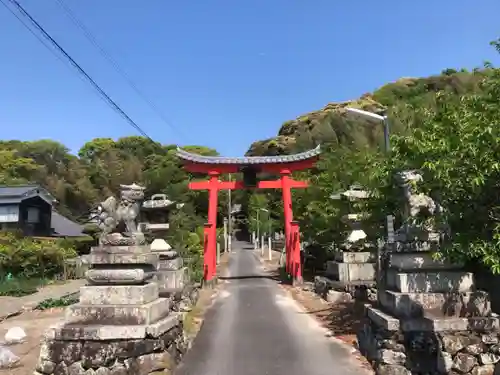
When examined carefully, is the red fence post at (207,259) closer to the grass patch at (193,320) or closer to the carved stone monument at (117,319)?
the grass patch at (193,320)

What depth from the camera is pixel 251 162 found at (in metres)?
20.2

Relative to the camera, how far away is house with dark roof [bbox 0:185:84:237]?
27609 mm

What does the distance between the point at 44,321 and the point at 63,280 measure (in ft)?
36.3

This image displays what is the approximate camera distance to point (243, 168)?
67.7ft

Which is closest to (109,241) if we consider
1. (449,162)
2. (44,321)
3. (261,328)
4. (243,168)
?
(261,328)

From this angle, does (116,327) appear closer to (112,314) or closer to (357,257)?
→ (112,314)

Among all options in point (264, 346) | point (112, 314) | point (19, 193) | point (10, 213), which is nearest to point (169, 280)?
point (264, 346)

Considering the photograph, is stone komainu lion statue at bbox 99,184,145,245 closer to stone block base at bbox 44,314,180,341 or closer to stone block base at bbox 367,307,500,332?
stone block base at bbox 44,314,180,341

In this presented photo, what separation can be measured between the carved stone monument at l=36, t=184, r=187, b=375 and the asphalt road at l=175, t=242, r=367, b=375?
30.1 inches

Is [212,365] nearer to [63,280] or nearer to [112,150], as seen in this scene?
[63,280]

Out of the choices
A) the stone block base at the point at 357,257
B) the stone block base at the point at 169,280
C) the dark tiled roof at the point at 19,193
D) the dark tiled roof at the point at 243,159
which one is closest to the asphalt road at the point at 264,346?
the stone block base at the point at 169,280

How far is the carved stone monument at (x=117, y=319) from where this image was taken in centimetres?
629

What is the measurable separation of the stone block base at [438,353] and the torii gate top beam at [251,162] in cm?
1427

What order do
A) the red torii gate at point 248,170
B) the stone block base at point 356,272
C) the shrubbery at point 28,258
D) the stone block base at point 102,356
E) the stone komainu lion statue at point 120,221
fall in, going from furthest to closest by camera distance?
the shrubbery at point 28,258 → the red torii gate at point 248,170 → the stone block base at point 356,272 → the stone komainu lion statue at point 120,221 → the stone block base at point 102,356
